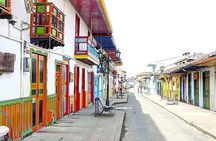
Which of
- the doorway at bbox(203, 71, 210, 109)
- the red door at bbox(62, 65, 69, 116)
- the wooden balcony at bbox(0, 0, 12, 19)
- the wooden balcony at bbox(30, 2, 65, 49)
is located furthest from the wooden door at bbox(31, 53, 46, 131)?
the doorway at bbox(203, 71, 210, 109)

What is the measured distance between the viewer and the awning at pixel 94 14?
55.7 ft

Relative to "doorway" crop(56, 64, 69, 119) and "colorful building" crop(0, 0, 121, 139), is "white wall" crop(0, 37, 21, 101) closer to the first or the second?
"colorful building" crop(0, 0, 121, 139)

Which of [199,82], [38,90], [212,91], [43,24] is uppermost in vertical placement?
[43,24]

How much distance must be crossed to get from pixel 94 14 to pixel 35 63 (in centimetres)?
904

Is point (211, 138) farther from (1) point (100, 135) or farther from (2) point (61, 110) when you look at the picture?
(2) point (61, 110)

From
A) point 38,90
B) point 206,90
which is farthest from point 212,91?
point 38,90

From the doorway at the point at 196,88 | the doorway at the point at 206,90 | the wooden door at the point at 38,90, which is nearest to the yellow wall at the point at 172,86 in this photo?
the doorway at the point at 196,88

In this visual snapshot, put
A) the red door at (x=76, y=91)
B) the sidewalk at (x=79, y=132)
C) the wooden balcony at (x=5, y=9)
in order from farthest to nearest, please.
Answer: the red door at (x=76, y=91) < the sidewalk at (x=79, y=132) < the wooden balcony at (x=5, y=9)

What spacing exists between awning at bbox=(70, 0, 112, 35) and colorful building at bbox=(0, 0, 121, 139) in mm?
60

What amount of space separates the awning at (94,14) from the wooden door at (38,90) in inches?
229

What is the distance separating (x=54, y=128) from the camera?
12.0 meters

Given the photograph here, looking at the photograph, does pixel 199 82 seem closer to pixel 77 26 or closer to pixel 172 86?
pixel 77 26

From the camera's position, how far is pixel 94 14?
19.4 metres

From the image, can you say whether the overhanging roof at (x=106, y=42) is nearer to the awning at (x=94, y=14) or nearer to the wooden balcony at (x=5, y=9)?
the awning at (x=94, y=14)
